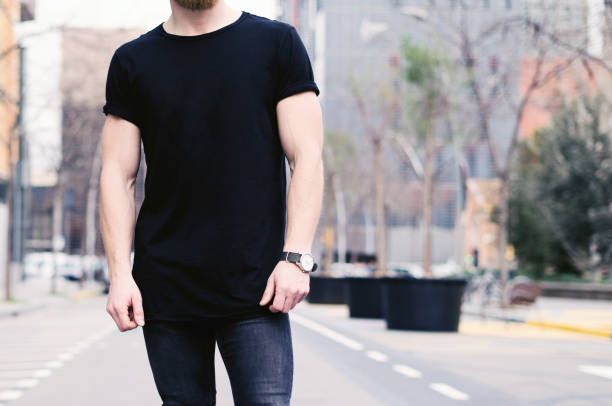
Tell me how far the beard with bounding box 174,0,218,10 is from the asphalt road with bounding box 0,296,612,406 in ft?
21.2

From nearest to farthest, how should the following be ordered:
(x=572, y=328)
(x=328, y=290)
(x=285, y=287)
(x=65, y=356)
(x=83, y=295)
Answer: (x=285, y=287)
(x=65, y=356)
(x=572, y=328)
(x=328, y=290)
(x=83, y=295)

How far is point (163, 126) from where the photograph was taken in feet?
10.2

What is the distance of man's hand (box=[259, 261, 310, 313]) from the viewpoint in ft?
9.75

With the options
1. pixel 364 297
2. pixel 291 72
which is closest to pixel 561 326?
pixel 364 297

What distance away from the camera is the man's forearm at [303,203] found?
3.06 meters

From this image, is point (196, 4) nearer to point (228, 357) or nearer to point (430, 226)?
point (228, 357)

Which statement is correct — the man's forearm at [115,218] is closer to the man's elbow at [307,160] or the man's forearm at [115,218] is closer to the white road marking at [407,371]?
the man's elbow at [307,160]

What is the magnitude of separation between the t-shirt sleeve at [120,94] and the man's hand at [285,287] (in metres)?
0.60

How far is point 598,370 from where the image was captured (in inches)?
499

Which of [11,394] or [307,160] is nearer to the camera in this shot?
[307,160]

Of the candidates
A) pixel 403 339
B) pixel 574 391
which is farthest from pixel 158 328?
pixel 403 339

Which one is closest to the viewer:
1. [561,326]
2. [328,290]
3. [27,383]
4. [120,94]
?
[120,94]

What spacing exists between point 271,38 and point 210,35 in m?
0.16

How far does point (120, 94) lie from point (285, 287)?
0.72 metres
